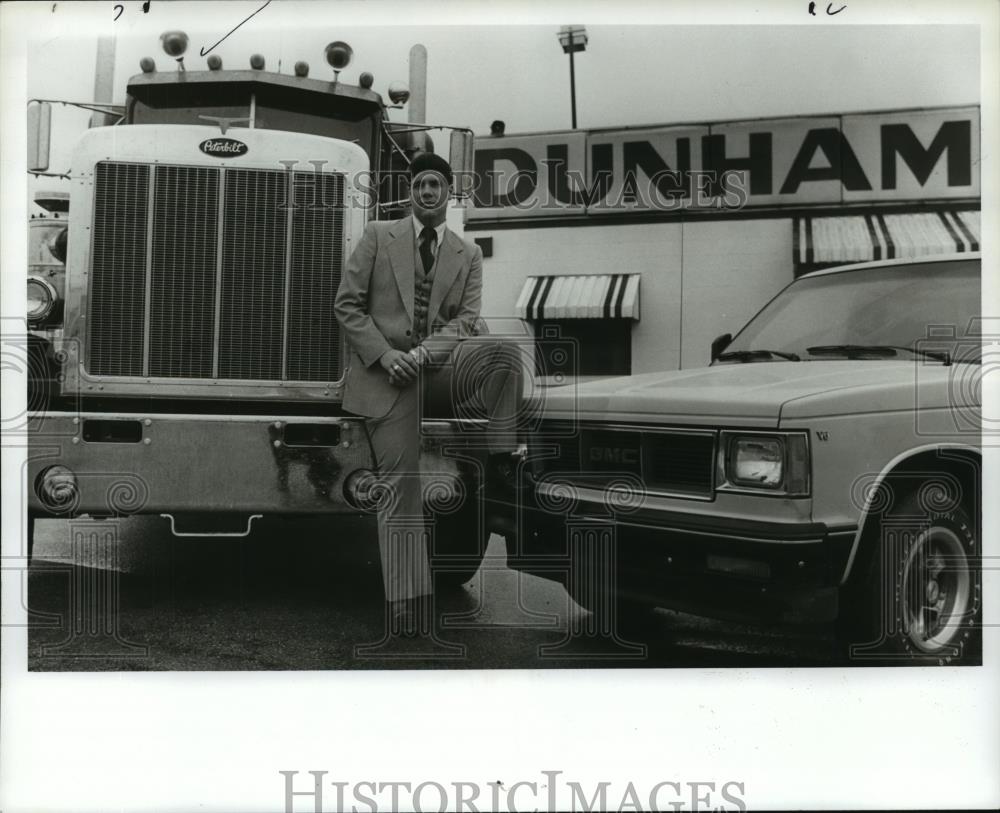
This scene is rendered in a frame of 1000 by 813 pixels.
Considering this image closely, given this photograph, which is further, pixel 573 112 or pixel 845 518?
pixel 573 112

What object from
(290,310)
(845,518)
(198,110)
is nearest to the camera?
(845,518)

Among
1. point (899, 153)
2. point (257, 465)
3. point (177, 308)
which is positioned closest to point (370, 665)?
point (257, 465)

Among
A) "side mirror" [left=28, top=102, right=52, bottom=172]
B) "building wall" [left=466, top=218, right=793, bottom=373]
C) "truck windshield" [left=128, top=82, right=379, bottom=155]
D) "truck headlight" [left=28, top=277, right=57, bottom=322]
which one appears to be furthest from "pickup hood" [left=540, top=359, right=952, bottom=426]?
"side mirror" [left=28, top=102, right=52, bottom=172]

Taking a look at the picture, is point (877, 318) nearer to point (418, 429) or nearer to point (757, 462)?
point (757, 462)

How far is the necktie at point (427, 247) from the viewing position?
3992mm

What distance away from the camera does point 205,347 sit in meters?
3.93

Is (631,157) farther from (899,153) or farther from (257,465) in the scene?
(257,465)

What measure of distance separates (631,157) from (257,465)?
2145 millimetres

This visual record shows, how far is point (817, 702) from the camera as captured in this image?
3805 mm

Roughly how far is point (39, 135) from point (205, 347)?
123 cm

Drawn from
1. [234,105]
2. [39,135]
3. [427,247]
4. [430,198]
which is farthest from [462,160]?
[39,135]

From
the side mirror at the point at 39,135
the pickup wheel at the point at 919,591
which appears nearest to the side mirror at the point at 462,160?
the side mirror at the point at 39,135

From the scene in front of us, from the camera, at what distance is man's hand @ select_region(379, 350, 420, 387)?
3840 millimetres

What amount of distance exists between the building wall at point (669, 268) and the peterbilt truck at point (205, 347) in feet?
2.30
